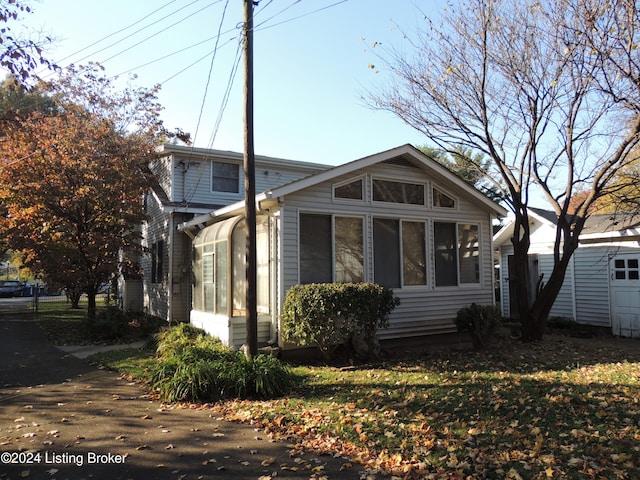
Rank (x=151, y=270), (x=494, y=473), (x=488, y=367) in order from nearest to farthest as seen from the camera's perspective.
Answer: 1. (x=494, y=473)
2. (x=488, y=367)
3. (x=151, y=270)

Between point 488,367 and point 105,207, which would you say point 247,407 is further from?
point 105,207

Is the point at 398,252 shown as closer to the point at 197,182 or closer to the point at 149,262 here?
the point at 197,182

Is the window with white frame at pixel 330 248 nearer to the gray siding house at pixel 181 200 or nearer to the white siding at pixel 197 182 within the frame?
the gray siding house at pixel 181 200

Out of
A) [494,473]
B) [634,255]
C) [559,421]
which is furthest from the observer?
[634,255]

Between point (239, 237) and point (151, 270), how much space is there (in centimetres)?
789

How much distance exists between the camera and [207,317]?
10.7 metres

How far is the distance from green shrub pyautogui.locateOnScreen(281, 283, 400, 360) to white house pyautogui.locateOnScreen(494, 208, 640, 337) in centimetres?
647

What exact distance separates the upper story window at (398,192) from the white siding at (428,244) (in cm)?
14

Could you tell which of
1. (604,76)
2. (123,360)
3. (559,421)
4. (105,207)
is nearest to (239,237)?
(123,360)

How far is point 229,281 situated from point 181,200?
654 centimetres

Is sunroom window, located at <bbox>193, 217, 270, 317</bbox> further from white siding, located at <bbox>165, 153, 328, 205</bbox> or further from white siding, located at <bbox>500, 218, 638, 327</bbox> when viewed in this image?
white siding, located at <bbox>500, 218, 638, 327</bbox>

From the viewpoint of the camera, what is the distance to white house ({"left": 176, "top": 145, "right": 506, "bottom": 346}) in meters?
9.39

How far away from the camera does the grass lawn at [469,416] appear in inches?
164

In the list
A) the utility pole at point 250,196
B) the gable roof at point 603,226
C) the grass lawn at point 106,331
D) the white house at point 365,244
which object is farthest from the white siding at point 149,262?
Result: the gable roof at point 603,226
